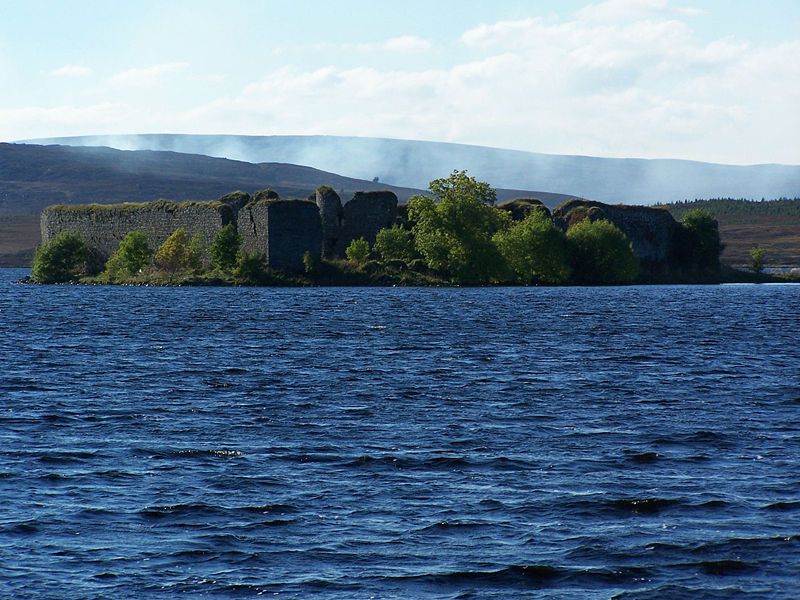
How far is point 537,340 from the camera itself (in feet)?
159

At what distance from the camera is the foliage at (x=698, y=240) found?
12862 cm

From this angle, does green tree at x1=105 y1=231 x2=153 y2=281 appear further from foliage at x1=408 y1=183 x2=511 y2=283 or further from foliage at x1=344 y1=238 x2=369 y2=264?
foliage at x1=408 y1=183 x2=511 y2=283

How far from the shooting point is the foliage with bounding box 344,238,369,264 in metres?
104

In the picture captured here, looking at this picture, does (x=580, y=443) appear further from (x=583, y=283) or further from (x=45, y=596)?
(x=583, y=283)

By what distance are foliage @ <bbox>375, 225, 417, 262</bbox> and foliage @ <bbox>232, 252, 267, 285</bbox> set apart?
9880 millimetres

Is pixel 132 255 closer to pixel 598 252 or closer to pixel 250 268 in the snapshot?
pixel 250 268

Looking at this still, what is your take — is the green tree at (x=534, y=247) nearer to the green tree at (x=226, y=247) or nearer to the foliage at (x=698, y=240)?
the green tree at (x=226, y=247)

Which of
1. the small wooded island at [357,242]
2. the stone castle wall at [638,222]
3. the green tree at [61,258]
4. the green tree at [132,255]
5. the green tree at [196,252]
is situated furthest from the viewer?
the green tree at [61,258]

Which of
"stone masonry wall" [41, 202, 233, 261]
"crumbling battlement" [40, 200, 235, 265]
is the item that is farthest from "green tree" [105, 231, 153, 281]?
"crumbling battlement" [40, 200, 235, 265]

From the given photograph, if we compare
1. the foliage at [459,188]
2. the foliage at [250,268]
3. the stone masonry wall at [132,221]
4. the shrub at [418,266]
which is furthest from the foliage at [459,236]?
the stone masonry wall at [132,221]

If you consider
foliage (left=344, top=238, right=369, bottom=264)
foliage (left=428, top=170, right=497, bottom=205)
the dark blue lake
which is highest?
foliage (left=428, top=170, right=497, bottom=205)

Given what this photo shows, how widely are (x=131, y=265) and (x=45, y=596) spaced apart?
10290 centimetres

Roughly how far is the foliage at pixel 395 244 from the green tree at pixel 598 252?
13859mm

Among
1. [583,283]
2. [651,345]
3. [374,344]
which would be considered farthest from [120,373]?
[583,283]
